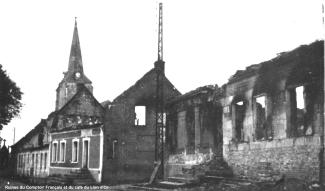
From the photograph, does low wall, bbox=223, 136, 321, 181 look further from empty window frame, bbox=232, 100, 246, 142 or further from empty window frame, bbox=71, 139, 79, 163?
empty window frame, bbox=71, 139, 79, 163

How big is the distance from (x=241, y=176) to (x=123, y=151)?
15.5m

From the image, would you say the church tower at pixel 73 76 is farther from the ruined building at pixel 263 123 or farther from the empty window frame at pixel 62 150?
the ruined building at pixel 263 123

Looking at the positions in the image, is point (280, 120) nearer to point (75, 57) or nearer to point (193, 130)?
point (193, 130)

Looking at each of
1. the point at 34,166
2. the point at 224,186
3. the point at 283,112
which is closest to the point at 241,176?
the point at 224,186

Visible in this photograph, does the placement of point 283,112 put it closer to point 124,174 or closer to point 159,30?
point 159,30

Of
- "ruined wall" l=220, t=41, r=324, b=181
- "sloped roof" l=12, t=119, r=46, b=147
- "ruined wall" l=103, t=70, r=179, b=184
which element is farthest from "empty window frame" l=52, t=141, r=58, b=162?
"ruined wall" l=220, t=41, r=324, b=181

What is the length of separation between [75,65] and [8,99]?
3665 cm

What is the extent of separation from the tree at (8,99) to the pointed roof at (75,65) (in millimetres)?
35104

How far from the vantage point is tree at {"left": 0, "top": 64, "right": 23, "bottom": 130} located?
27141mm

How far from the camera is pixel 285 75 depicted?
16.8m

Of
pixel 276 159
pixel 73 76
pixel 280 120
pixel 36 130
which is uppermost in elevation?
pixel 73 76

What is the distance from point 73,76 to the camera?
64062 millimetres

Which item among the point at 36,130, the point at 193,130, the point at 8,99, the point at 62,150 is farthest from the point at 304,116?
the point at 36,130

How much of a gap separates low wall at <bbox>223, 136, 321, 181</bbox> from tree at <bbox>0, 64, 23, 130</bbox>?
14357mm
